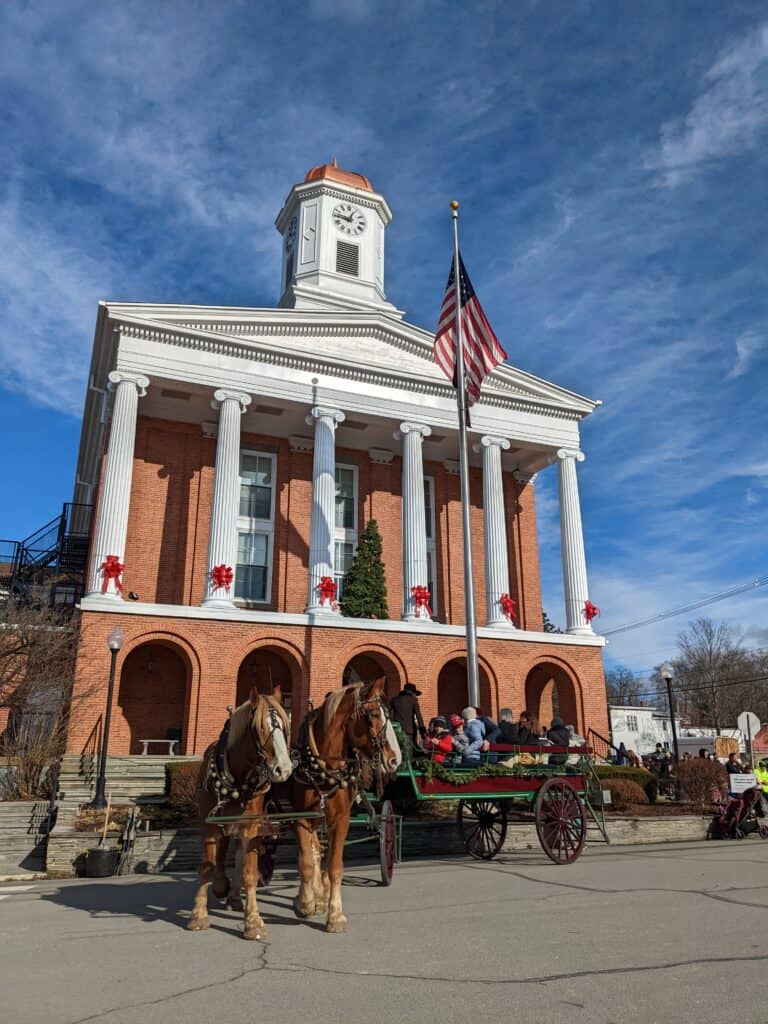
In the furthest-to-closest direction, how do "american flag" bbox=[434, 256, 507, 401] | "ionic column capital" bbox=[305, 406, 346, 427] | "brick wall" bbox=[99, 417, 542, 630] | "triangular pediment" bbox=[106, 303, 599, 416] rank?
"ionic column capital" bbox=[305, 406, 346, 427] → "brick wall" bbox=[99, 417, 542, 630] → "triangular pediment" bbox=[106, 303, 599, 416] → "american flag" bbox=[434, 256, 507, 401]

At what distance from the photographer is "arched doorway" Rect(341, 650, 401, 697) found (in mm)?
28297

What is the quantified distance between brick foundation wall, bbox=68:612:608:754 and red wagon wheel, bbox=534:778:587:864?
14675 mm

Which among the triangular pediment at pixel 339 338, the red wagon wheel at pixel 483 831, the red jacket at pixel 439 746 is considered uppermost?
the triangular pediment at pixel 339 338

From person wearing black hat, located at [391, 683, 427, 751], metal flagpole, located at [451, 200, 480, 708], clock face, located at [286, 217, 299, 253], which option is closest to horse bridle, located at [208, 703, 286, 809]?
person wearing black hat, located at [391, 683, 427, 751]

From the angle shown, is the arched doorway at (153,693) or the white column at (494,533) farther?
the white column at (494,533)

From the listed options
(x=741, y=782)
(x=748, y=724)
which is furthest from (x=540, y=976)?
(x=748, y=724)

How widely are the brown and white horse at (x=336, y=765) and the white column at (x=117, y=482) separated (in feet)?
60.4

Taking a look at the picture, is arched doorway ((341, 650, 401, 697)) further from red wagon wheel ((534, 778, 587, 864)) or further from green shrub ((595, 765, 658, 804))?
red wagon wheel ((534, 778, 587, 864))

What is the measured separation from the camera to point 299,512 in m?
32.1

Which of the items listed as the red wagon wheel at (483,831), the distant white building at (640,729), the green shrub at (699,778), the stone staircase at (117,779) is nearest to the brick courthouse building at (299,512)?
the stone staircase at (117,779)

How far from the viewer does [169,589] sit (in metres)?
29.6

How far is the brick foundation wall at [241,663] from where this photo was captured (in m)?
24.6

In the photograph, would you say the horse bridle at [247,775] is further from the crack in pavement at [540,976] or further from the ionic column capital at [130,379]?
the ionic column capital at [130,379]

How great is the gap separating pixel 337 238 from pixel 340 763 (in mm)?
34043
